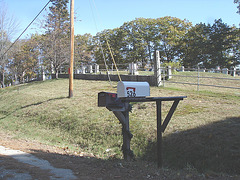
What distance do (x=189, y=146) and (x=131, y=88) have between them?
2739mm

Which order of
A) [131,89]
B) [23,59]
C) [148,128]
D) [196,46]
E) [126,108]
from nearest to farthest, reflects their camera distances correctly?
[131,89]
[126,108]
[148,128]
[196,46]
[23,59]

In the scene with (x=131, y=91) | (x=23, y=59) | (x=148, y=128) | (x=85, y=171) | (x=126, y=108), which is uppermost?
(x=23, y=59)

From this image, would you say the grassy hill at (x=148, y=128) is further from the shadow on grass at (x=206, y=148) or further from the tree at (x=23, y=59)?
the tree at (x=23, y=59)

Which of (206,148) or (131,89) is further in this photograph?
(206,148)

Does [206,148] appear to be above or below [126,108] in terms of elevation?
below

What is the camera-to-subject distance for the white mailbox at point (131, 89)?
197 inches

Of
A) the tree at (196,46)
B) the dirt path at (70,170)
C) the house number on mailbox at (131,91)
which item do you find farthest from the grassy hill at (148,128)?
the tree at (196,46)

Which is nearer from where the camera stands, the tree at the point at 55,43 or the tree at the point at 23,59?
the tree at the point at 55,43

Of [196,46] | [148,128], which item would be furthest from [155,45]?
[148,128]

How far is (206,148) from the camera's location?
6324 millimetres

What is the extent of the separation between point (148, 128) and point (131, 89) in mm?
3564

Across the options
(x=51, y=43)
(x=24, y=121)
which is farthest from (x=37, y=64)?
(x=24, y=121)

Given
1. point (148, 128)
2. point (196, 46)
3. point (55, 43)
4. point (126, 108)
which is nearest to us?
point (126, 108)

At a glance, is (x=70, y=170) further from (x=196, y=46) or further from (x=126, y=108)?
(x=196, y=46)
